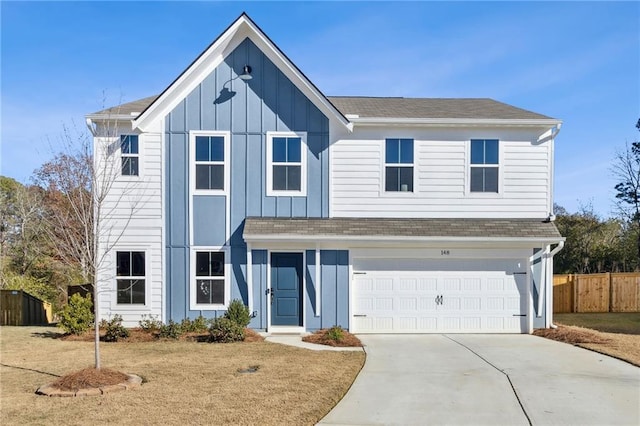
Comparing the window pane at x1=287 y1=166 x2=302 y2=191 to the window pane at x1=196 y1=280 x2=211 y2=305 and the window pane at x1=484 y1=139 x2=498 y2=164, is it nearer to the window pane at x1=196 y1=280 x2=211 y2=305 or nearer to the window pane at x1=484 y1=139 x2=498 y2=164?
the window pane at x1=196 y1=280 x2=211 y2=305

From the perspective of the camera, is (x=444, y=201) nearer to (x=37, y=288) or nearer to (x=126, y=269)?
(x=126, y=269)

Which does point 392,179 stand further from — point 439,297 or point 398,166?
point 439,297

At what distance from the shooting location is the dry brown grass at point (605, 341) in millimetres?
10701

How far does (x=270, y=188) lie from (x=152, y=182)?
11.0 feet

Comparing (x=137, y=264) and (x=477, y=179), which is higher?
(x=477, y=179)

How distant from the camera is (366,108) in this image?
51.1 feet

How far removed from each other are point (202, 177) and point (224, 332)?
4555mm

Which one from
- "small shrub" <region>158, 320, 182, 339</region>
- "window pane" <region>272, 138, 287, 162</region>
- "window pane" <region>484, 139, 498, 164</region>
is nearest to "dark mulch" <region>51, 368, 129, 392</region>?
"small shrub" <region>158, 320, 182, 339</region>

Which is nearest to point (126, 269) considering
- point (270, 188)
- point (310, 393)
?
point (270, 188)

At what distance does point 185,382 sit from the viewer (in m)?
8.07

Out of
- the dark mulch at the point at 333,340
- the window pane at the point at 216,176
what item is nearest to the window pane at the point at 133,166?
the window pane at the point at 216,176

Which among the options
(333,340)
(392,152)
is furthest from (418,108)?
(333,340)

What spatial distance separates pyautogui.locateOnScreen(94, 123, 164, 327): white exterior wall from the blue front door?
3.18m

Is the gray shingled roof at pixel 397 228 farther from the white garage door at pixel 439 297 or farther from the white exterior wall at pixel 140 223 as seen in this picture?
the white exterior wall at pixel 140 223
